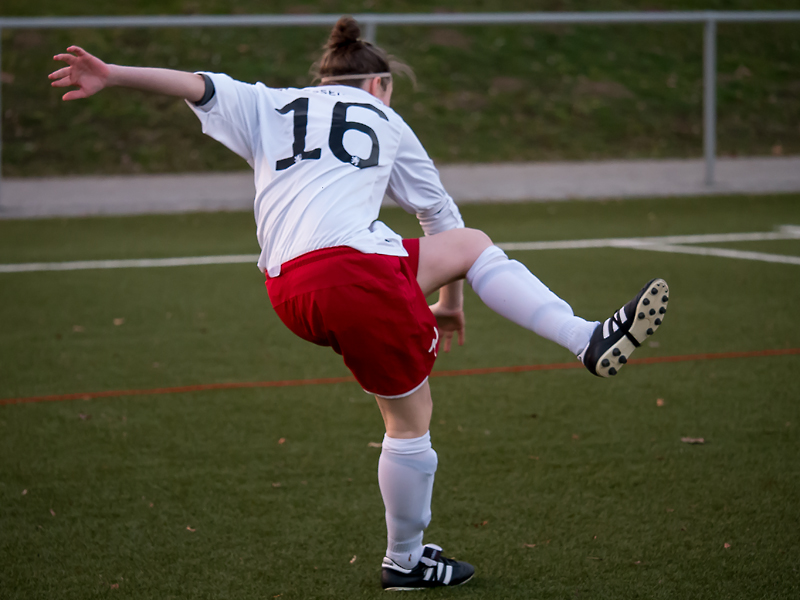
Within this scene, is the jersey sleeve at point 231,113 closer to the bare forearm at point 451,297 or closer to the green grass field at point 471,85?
the bare forearm at point 451,297

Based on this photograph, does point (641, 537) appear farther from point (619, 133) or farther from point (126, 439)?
point (619, 133)

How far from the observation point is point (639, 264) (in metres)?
6.96

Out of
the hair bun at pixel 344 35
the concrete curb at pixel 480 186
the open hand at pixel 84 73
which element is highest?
the hair bun at pixel 344 35

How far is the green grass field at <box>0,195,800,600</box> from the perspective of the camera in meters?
2.73

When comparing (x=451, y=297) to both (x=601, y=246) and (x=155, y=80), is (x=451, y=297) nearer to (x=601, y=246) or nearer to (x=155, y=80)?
(x=155, y=80)

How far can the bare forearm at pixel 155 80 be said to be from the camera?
87.5 inches

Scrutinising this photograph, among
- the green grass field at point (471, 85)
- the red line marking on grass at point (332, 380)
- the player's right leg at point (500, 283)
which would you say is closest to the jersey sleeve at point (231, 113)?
the player's right leg at point (500, 283)

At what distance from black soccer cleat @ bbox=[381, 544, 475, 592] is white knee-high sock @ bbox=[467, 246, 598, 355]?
697mm

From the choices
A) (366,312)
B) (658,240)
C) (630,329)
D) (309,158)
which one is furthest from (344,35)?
(658,240)

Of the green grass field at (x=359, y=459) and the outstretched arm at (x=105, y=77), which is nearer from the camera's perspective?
the outstretched arm at (x=105, y=77)

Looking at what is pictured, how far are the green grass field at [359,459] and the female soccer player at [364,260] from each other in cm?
42

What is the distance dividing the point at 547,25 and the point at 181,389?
1274cm

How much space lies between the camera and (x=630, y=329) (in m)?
2.41

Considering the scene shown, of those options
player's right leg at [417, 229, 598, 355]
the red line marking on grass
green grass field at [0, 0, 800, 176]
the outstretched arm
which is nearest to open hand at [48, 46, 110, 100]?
the outstretched arm
